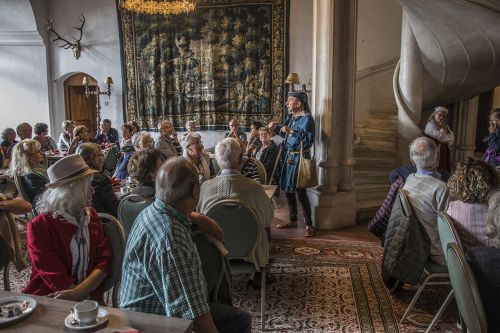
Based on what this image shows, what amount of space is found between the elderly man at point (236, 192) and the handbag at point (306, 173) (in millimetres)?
1944

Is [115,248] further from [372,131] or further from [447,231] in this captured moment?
[372,131]

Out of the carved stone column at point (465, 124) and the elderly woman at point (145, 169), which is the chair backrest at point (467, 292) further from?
the carved stone column at point (465, 124)

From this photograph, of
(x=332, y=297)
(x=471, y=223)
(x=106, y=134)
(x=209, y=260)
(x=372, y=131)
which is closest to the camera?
(x=209, y=260)

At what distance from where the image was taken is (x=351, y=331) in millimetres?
2916

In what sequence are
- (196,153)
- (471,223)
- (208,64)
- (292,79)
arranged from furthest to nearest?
(208,64), (292,79), (196,153), (471,223)

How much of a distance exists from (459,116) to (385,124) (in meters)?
1.34

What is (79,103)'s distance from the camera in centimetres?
1057

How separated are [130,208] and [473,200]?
2.05 m

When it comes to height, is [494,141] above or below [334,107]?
below

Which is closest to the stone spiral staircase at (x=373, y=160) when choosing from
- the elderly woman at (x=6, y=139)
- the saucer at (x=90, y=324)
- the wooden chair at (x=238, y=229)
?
the wooden chair at (x=238, y=229)

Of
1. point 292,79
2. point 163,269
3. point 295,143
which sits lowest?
point 163,269

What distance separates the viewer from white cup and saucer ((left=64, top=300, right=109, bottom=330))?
139 cm

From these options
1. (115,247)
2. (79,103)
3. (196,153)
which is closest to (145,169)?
(115,247)

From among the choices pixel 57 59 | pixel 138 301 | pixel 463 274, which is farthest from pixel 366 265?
pixel 57 59
